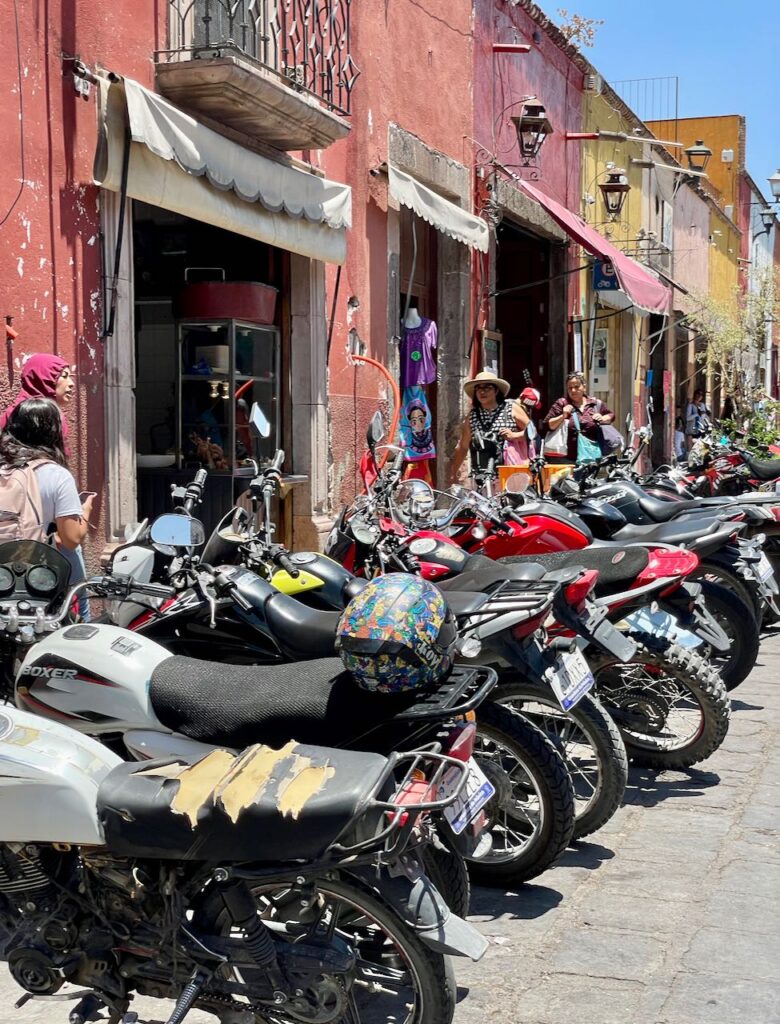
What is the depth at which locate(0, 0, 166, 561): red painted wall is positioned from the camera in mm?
6602

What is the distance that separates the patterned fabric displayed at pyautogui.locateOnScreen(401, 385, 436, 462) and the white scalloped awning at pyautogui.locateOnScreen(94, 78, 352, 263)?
6.98ft

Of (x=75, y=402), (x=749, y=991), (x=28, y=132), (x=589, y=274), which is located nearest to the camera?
(x=749, y=991)

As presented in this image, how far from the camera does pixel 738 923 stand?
388 cm

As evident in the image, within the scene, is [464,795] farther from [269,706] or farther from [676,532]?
[676,532]

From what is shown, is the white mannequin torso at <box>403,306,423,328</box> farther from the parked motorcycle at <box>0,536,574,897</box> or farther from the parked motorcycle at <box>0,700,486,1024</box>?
the parked motorcycle at <box>0,700,486,1024</box>

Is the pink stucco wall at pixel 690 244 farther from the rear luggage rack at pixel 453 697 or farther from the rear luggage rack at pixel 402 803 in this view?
the rear luggage rack at pixel 402 803

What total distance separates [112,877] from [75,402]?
472cm

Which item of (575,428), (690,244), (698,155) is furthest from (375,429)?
(690,244)

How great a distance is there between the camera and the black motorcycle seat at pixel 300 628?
12.5ft

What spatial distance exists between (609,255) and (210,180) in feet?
25.2

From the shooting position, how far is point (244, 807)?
2623 millimetres

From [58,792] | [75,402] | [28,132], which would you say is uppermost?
[28,132]

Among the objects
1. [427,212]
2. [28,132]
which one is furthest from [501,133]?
[28,132]

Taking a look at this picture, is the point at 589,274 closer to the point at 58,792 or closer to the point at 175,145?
the point at 175,145
